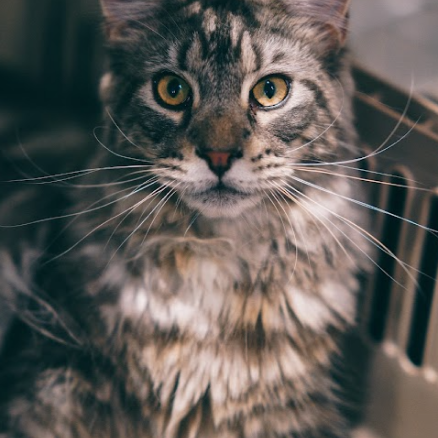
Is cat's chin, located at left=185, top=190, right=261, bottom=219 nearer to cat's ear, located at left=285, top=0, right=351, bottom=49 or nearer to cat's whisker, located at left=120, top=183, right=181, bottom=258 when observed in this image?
cat's whisker, located at left=120, top=183, right=181, bottom=258

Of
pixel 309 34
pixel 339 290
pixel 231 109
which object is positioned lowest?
pixel 339 290

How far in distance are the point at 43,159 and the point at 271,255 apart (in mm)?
482

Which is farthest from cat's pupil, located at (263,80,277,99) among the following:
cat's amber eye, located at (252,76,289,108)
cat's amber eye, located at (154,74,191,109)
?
cat's amber eye, located at (154,74,191,109)

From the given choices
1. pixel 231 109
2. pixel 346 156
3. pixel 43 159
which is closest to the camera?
pixel 231 109

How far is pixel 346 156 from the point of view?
91 centimetres

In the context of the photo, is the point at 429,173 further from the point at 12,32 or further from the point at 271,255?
the point at 12,32

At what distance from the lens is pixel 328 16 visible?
0.85m

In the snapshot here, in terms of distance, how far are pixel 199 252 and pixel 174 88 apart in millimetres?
232

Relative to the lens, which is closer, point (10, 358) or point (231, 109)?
point (231, 109)

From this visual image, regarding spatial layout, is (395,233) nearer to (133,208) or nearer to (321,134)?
(321,134)

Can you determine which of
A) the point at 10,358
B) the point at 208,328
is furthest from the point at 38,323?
the point at 208,328

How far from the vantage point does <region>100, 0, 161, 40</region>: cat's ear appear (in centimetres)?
87

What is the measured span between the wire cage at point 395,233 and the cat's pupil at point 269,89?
163mm

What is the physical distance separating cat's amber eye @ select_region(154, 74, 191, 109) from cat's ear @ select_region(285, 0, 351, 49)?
0.59 ft
